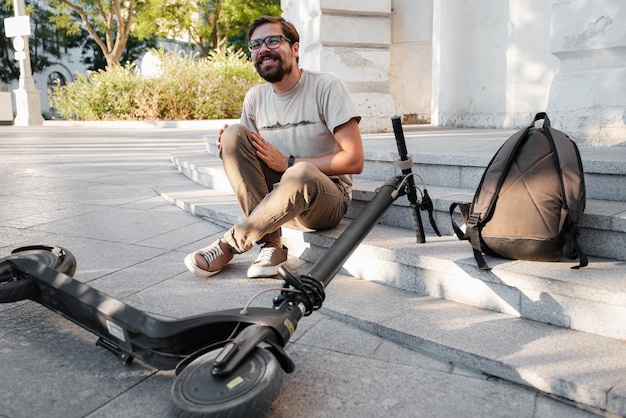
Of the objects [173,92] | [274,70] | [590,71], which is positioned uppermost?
[173,92]

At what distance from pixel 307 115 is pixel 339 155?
29cm

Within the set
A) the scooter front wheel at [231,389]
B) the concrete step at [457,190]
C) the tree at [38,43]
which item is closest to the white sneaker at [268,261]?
the concrete step at [457,190]

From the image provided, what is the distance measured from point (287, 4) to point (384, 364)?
7255 millimetres

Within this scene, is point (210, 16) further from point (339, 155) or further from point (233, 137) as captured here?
point (339, 155)

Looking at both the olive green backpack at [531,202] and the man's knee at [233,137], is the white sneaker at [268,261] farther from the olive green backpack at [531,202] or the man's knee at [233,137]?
the olive green backpack at [531,202]

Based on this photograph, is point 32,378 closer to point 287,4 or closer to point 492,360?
point 492,360

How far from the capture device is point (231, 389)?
1.60 metres

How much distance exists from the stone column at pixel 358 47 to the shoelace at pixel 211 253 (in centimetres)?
439

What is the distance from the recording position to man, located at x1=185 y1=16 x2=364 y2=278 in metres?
2.85

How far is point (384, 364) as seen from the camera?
7.02 feet

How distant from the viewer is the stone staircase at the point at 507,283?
6.55 feet

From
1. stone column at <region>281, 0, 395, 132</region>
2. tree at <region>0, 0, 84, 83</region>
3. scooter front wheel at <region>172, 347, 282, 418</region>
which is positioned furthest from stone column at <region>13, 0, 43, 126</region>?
→ scooter front wheel at <region>172, 347, 282, 418</region>

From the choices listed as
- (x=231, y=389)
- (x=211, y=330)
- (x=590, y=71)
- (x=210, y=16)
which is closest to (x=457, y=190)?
(x=590, y=71)

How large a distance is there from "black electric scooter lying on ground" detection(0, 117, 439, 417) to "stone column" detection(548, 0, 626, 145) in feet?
8.89
